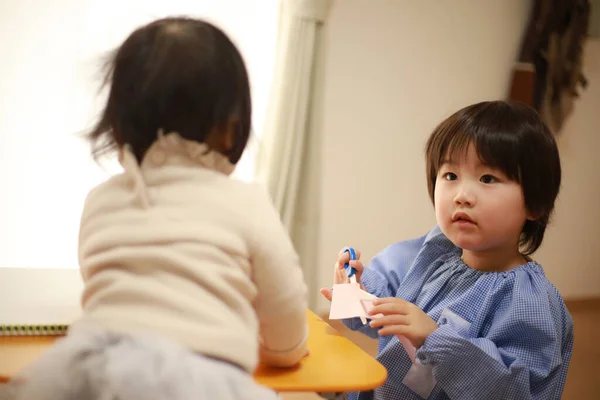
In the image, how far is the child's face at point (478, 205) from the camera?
3.63 feet

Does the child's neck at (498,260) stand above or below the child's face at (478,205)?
below

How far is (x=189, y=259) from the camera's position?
0.71 metres

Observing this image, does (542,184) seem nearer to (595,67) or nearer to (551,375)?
(551,375)

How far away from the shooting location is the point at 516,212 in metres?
1.13

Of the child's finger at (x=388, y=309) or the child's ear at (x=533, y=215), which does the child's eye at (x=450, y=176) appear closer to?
the child's ear at (x=533, y=215)

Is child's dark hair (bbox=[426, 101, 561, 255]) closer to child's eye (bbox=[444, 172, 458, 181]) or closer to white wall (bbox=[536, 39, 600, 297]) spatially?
child's eye (bbox=[444, 172, 458, 181])

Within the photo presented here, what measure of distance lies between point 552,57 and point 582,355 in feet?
4.09

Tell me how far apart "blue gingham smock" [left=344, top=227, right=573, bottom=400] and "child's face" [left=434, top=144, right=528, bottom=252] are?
2.7 inches

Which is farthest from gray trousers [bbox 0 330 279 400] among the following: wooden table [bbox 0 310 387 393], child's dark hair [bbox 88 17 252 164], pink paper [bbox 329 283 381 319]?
pink paper [bbox 329 283 381 319]

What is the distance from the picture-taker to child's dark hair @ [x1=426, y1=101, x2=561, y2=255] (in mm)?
1104

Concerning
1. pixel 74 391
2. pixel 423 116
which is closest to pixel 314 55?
pixel 423 116

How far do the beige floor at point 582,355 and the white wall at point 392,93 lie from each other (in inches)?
9.2

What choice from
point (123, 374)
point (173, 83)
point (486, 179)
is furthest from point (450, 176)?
point (123, 374)

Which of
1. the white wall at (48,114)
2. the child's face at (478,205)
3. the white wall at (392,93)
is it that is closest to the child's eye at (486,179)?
the child's face at (478,205)
